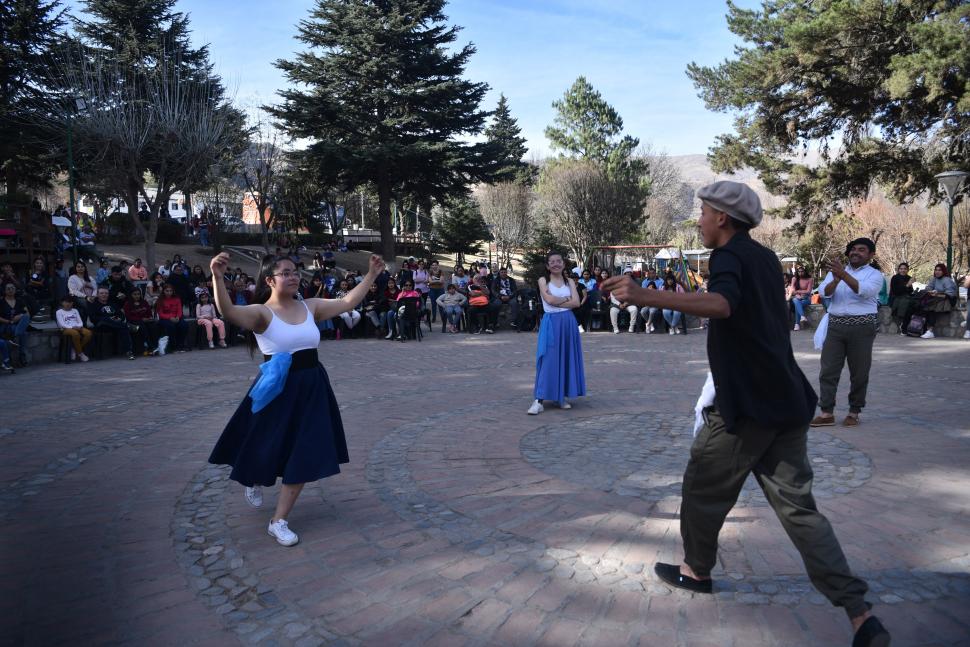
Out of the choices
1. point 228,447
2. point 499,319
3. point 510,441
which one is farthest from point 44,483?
point 499,319

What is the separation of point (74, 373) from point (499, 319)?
388 inches

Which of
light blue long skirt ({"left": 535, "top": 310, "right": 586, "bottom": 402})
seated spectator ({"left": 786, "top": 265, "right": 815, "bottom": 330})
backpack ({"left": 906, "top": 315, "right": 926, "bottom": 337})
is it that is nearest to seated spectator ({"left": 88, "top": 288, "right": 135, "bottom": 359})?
light blue long skirt ({"left": 535, "top": 310, "right": 586, "bottom": 402})

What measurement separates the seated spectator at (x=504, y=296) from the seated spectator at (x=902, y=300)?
350 inches

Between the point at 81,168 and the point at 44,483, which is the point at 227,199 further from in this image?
the point at 44,483

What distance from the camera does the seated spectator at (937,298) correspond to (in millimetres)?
14414

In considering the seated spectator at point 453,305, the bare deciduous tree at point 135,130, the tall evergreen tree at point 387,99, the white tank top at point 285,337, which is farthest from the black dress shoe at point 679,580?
the tall evergreen tree at point 387,99

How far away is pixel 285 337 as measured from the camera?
406 cm

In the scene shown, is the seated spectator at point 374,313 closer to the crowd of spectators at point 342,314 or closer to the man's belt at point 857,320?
the crowd of spectators at point 342,314

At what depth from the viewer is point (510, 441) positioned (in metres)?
6.20

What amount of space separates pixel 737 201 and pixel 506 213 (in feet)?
155

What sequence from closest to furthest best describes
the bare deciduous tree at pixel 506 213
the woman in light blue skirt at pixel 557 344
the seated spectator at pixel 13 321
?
the woman in light blue skirt at pixel 557 344, the seated spectator at pixel 13 321, the bare deciduous tree at pixel 506 213

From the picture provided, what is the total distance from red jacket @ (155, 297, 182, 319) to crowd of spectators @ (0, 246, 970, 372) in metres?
0.02

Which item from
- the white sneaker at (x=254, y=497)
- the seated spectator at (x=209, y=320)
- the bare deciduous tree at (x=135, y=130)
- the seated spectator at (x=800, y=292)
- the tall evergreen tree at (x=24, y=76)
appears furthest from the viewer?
the tall evergreen tree at (x=24, y=76)

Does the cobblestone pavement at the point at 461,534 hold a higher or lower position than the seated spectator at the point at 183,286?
lower
